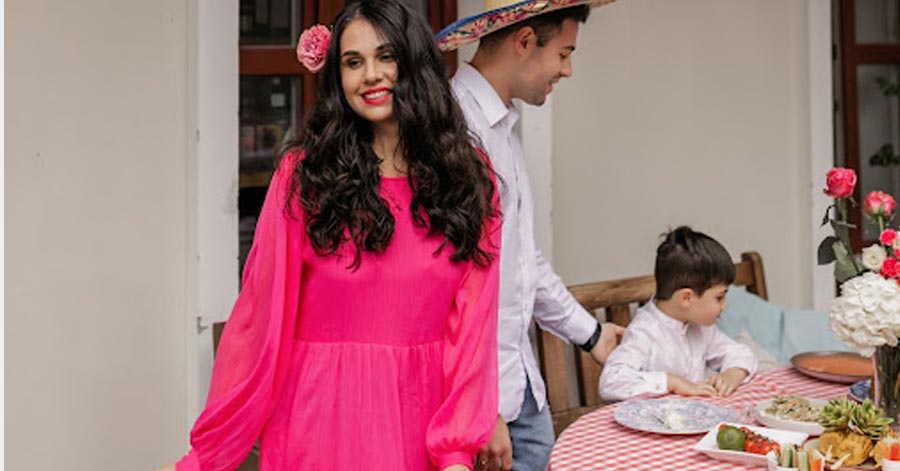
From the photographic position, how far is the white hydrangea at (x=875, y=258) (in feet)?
7.56

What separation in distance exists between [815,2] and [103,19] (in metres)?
2.63

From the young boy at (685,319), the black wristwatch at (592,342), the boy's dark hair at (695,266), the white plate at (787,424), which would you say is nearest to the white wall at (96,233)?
the black wristwatch at (592,342)

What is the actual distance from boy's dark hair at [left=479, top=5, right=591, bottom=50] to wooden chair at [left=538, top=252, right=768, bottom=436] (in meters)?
1.06

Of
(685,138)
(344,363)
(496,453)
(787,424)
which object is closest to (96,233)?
(344,363)

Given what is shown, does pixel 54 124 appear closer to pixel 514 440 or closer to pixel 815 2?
pixel 514 440

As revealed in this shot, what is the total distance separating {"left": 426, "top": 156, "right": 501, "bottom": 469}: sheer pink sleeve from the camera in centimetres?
210

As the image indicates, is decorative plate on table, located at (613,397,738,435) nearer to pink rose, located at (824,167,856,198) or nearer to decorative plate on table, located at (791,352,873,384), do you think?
decorative plate on table, located at (791,352,873,384)

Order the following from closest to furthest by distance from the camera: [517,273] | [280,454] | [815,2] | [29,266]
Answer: [280,454] → [29,266] → [517,273] → [815,2]

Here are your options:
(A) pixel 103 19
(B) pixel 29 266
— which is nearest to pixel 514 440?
(B) pixel 29 266

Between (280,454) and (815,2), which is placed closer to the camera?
(280,454)

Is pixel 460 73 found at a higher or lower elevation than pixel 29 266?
higher

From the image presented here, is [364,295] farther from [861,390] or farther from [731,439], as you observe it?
[861,390]

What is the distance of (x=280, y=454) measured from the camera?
212cm

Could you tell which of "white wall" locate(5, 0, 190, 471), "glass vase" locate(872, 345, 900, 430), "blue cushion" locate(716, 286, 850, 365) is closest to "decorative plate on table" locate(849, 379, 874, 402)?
"glass vase" locate(872, 345, 900, 430)
